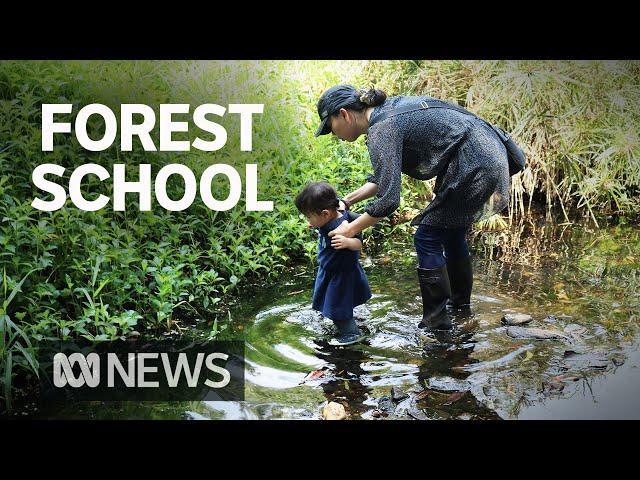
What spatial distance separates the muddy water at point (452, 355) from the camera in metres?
3.17

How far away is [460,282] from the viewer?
4320mm

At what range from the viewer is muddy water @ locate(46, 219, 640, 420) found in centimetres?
317

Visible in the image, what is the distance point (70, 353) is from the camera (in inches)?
143

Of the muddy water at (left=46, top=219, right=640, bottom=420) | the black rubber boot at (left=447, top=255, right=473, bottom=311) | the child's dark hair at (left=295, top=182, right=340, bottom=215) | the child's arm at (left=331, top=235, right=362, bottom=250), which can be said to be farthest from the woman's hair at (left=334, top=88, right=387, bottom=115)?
the muddy water at (left=46, top=219, right=640, bottom=420)

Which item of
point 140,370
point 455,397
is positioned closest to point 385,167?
point 455,397

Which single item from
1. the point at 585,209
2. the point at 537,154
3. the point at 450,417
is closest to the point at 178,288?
the point at 450,417

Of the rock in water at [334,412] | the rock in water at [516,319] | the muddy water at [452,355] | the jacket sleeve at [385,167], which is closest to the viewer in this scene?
the rock in water at [334,412]

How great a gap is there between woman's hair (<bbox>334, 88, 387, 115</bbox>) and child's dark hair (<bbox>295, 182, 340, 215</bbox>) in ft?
1.34

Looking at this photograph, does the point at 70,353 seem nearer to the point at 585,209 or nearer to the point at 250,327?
the point at 250,327

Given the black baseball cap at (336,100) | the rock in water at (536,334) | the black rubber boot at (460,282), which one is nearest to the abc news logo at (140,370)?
the black baseball cap at (336,100)

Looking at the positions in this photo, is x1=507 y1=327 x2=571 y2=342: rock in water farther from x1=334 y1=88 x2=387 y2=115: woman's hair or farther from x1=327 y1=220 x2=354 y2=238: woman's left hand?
x1=334 y1=88 x2=387 y2=115: woman's hair

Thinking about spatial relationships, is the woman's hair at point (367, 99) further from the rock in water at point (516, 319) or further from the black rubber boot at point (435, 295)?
the rock in water at point (516, 319)

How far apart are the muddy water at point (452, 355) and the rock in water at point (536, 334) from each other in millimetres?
26

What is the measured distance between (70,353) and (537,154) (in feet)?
14.9
